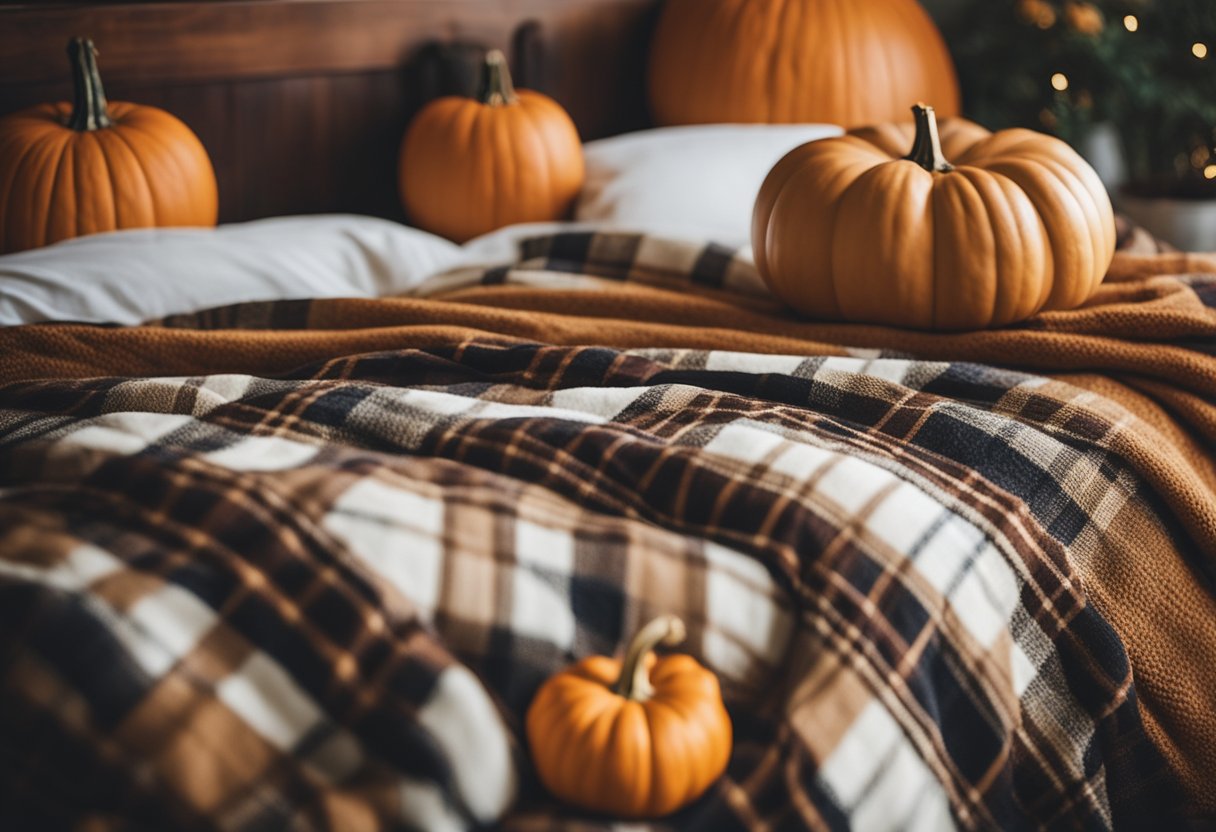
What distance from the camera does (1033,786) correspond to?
3.02 ft

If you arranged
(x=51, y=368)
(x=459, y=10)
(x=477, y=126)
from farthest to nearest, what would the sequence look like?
(x=459, y=10)
(x=477, y=126)
(x=51, y=368)

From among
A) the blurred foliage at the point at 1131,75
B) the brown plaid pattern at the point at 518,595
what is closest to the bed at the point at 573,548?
the brown plaid pattern at the point at 518,595

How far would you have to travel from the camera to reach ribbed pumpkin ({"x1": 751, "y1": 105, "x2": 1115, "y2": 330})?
3.91 ft

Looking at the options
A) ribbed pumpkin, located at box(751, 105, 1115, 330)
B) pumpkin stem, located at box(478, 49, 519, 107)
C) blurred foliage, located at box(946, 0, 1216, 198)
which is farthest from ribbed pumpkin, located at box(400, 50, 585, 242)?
blurred foliage, located at box(946, 0, 1216, 198)

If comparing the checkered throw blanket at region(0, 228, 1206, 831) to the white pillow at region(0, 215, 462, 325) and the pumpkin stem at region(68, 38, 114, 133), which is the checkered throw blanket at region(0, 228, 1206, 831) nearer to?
the white pillow at region(0, 215, 462, 325)

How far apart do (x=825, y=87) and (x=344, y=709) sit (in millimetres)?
1574

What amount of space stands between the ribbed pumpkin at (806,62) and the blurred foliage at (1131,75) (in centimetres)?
16

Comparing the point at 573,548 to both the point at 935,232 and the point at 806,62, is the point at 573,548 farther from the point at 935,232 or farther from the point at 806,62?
the point at 806,62

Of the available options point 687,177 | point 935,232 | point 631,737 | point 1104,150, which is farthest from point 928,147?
point 1104,150

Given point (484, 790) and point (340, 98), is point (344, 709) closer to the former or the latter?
point (484, 790)

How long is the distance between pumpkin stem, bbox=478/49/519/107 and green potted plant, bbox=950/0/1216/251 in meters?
0.90

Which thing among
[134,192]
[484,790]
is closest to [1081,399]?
[484,790]

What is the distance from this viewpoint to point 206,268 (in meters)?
1.39

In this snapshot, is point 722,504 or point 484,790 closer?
point 484,790
